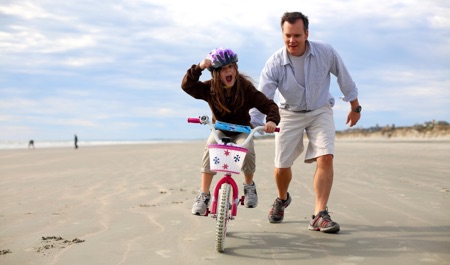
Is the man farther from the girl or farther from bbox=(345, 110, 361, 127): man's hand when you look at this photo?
the girl

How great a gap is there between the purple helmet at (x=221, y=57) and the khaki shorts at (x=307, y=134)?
1349 millimetres

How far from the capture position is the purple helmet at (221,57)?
466 centimetres

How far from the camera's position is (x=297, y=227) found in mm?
5562

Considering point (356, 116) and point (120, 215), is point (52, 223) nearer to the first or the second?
point (120, 215)

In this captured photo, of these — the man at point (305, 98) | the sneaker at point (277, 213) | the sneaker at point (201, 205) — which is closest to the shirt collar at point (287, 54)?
the man at point (305, 98)

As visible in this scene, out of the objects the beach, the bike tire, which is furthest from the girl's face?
the beach

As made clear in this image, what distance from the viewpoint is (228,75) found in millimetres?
4754

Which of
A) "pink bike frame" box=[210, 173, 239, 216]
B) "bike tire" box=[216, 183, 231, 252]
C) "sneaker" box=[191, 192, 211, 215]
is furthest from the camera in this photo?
"sneaker" box=[191, 192, 211, 215]

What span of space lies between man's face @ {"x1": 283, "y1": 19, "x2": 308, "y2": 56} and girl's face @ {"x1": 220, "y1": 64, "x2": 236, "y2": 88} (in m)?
0.96

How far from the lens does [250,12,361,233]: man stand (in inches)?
214

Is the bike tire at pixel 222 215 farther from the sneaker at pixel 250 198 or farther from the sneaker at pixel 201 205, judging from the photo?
the sneaker at pixel 250 198

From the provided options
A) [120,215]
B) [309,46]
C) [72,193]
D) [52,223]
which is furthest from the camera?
[72,193]

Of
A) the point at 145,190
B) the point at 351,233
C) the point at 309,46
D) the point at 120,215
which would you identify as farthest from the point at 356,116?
the point at 145,190

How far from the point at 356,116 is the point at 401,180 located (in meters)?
4.55
